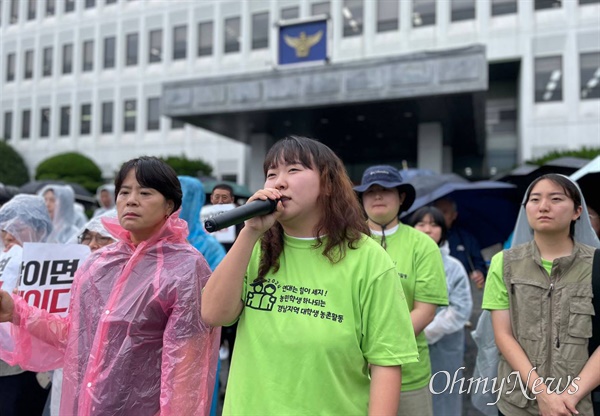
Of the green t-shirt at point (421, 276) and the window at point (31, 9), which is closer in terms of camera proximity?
the green t-shirt at point (421, 276)

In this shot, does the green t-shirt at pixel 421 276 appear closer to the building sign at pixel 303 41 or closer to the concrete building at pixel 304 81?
the concrete building at pixel 304 81

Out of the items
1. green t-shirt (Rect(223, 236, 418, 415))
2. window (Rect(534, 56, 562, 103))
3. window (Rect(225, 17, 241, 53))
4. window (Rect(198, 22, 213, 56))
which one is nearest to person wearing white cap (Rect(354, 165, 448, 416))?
green t-shirt (Rect(223, 236, 418, 415))

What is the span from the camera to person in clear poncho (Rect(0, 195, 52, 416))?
9.50 ft

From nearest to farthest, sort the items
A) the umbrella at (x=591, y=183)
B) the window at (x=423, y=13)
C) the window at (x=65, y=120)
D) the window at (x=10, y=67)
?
the umbrella at (x=591, y=183)
the window at (x=423, y=13)
the window at (x=65, y=120)
the window at (x=10, y=67)

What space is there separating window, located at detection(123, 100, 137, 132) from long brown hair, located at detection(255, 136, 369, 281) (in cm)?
2956

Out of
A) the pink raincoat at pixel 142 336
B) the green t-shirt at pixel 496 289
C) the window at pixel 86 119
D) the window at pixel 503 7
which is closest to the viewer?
the pink raincoat at pixel 142 336

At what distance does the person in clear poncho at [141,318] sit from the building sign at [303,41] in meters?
15.9

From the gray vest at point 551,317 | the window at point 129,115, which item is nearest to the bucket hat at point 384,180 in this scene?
the gray vest at point 551,317

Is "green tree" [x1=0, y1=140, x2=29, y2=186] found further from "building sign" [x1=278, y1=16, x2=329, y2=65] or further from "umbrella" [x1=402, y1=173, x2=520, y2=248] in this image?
"umbrella" [x1=402, y1=173, x2=520, y2=248]

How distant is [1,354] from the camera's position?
252 centimetres

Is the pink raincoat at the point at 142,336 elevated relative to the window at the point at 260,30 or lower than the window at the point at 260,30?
lower

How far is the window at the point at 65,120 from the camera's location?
31.2 metres

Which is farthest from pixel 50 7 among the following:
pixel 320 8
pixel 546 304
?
pixel 546 304

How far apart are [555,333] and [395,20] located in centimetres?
2315
